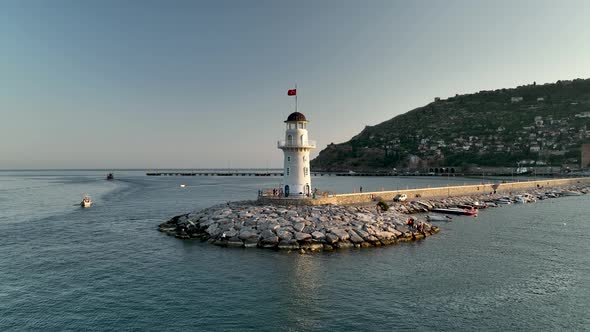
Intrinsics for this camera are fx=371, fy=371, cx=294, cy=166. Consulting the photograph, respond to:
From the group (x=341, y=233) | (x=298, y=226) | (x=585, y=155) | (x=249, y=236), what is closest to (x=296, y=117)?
(x=298, y=226)

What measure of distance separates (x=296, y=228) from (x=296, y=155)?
10549 mm

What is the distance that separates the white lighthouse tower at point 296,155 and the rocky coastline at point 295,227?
114 inches

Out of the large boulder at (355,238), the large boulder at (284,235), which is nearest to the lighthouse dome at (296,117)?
the large boulder at (284,235)

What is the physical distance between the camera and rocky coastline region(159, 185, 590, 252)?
30.3 metres

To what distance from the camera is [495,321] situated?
17.2 metres

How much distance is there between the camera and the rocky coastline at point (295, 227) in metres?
30.3

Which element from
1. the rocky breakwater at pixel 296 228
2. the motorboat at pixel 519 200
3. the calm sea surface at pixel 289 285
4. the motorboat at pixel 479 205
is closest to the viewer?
the calm sea surface at pixel 289 285

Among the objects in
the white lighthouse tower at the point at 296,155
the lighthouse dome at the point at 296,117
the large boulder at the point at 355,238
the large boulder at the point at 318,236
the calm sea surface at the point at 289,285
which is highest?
the lighthouse dome at the point at 296,117

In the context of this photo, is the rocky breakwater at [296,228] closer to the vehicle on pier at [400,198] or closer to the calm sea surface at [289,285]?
the calm sea surface at [289,285]

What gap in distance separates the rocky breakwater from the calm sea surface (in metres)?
1.54

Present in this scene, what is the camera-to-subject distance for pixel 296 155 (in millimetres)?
40031

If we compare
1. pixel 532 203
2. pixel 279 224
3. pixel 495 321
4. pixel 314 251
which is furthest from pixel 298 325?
pixel 532 203

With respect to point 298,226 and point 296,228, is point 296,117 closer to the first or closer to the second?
point 298,226

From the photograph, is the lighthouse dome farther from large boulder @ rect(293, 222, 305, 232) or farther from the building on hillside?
the building on hillside
